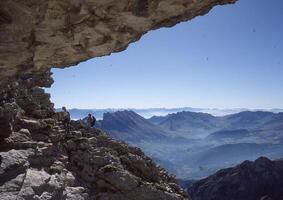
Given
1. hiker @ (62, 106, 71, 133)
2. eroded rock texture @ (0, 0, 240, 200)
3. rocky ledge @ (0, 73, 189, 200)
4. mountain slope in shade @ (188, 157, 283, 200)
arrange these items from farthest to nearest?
mountain slope in shade @ (188, 157, 283, 200) → hiker @ (62, 106, 71, 133) → rocky ledge @ (0, 73, 189, 200) → eroded rock texture @ (0, 0, 240, 200)

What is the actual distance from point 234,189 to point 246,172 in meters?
11.0

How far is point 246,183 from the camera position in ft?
461

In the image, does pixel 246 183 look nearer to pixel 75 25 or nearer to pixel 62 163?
pixel 62 163

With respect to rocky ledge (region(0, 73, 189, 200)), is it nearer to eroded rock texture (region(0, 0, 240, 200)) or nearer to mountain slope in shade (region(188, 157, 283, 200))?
eroded rock texture (region(0, 0, 240, 200))

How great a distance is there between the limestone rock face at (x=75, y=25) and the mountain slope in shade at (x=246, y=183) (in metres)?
118

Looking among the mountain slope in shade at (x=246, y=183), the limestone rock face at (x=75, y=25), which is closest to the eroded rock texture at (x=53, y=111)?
the limestone rock face at (x=75, y=25)

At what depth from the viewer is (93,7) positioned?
18.0 meters

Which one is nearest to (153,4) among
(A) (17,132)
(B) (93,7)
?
(B) (93,7)

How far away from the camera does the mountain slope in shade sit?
132750 millimetres

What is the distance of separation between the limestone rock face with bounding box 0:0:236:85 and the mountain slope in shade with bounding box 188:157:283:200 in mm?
118192

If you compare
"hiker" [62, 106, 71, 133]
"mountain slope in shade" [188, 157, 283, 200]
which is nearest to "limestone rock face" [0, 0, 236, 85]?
"hiker" [62, 106, 71, 133]

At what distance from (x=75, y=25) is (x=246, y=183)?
132278 mm

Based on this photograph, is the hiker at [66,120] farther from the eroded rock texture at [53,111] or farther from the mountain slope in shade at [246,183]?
the mountain slope in shade at [246,183]

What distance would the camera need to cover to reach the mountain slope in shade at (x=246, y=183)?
436 ft
